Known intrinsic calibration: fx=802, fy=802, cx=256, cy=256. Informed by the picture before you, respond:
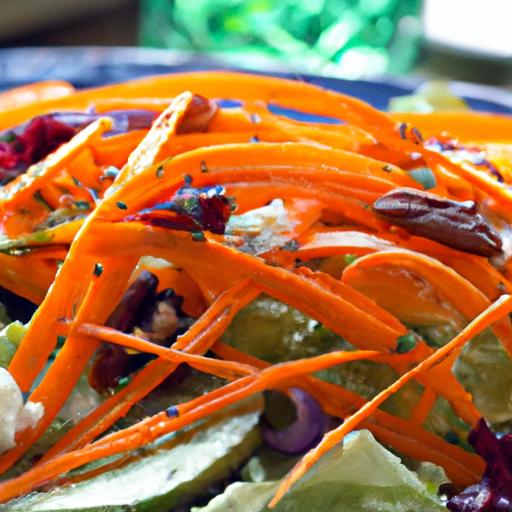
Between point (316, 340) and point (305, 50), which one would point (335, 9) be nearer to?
point (305, 50)

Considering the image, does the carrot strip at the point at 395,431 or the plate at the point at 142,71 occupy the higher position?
Answer: the plate at the point at 142,71

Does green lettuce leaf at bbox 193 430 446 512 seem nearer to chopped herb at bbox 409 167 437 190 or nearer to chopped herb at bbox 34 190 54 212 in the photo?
chopped herb at bbox 409 167 437 190

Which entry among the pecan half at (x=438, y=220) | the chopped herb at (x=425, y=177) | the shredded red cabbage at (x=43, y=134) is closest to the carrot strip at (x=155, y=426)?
the pecan half at (x=438, y=220)

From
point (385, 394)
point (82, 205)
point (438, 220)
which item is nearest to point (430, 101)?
point (438, 220)

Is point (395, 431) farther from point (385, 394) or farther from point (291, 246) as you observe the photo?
point (291, 246)

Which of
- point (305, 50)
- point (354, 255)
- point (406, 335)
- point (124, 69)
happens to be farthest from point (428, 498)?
point (305, 50)

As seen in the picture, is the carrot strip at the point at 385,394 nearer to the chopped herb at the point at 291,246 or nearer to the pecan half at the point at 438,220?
the pecan half at the point at 438,220
